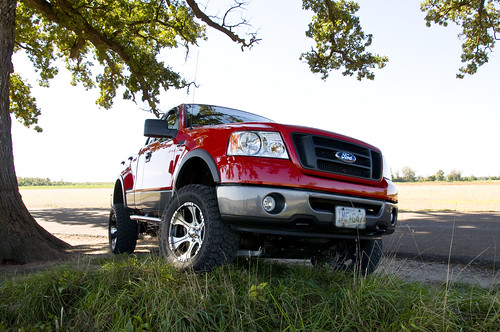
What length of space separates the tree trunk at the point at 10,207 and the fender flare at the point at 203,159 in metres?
3.10

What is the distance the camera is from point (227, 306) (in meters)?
2.55

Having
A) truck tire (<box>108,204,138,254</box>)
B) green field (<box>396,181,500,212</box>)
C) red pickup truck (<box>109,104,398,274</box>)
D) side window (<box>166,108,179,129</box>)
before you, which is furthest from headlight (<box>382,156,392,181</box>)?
green field (<box>396,181,500,212</box>)

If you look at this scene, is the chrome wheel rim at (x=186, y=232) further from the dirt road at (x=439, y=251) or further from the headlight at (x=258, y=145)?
the dirt road at (x=439, y=251)

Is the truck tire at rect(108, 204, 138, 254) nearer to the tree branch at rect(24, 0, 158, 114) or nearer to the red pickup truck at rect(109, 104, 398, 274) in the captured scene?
the red pickup truck at rect(109, 104, 398, 274)

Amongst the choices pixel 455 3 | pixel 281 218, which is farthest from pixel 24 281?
pixel 455 3

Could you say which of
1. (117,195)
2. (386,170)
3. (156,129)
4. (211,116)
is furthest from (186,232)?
(117,195)

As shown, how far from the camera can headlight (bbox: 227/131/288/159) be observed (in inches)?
119

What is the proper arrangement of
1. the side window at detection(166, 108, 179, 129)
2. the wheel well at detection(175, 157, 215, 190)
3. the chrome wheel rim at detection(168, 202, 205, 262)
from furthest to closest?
1. the side window at detection(166, 108, 179, 129)
2. the wheel well at detection(175, 157, 215, 190)
3. the chrome wheel rim at detection(168, 202, 205, 262)

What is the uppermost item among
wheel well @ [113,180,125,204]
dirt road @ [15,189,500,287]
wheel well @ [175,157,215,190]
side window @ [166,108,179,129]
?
side window @ [166,108,179,129]

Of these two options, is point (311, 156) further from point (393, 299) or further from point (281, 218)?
point (393, 299)

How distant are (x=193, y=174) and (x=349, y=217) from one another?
1.64m

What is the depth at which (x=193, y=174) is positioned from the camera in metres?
3.88

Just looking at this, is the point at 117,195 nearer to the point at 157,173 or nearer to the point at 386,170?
the point at 157,173

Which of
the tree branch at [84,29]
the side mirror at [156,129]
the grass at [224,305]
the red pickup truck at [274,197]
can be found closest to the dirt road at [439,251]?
the grass at [224,305]
